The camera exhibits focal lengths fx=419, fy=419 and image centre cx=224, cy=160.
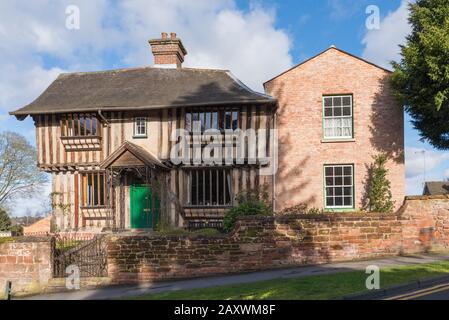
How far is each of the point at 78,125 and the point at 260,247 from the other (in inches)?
439

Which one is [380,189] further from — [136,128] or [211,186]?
[136,128]

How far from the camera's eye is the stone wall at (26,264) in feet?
41.4

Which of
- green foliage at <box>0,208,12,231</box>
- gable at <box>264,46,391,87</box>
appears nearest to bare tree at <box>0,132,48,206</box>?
green foliage at <box>0,208,12,231</box>

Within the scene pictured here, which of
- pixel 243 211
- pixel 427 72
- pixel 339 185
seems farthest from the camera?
pixel 339 185

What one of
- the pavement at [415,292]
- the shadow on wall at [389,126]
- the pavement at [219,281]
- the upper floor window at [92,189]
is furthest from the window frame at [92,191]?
the pavement at [415,292]

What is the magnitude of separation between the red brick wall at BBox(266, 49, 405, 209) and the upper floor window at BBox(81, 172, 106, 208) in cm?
813

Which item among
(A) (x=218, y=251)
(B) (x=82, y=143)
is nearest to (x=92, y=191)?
(B) (x=82, y=143)

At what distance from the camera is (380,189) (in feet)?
57.7

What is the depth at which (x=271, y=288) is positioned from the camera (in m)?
9.74

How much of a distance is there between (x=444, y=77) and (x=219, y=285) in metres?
10.5

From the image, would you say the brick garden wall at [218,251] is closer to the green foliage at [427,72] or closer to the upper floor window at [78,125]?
the green foliage at [427,72]

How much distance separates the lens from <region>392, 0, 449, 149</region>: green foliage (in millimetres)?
14508

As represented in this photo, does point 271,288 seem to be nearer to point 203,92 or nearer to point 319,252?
point 319,252

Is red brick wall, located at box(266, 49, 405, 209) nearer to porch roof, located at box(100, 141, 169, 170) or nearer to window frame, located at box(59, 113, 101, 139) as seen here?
porch roof, located at box(100, 141, 169, 170)
